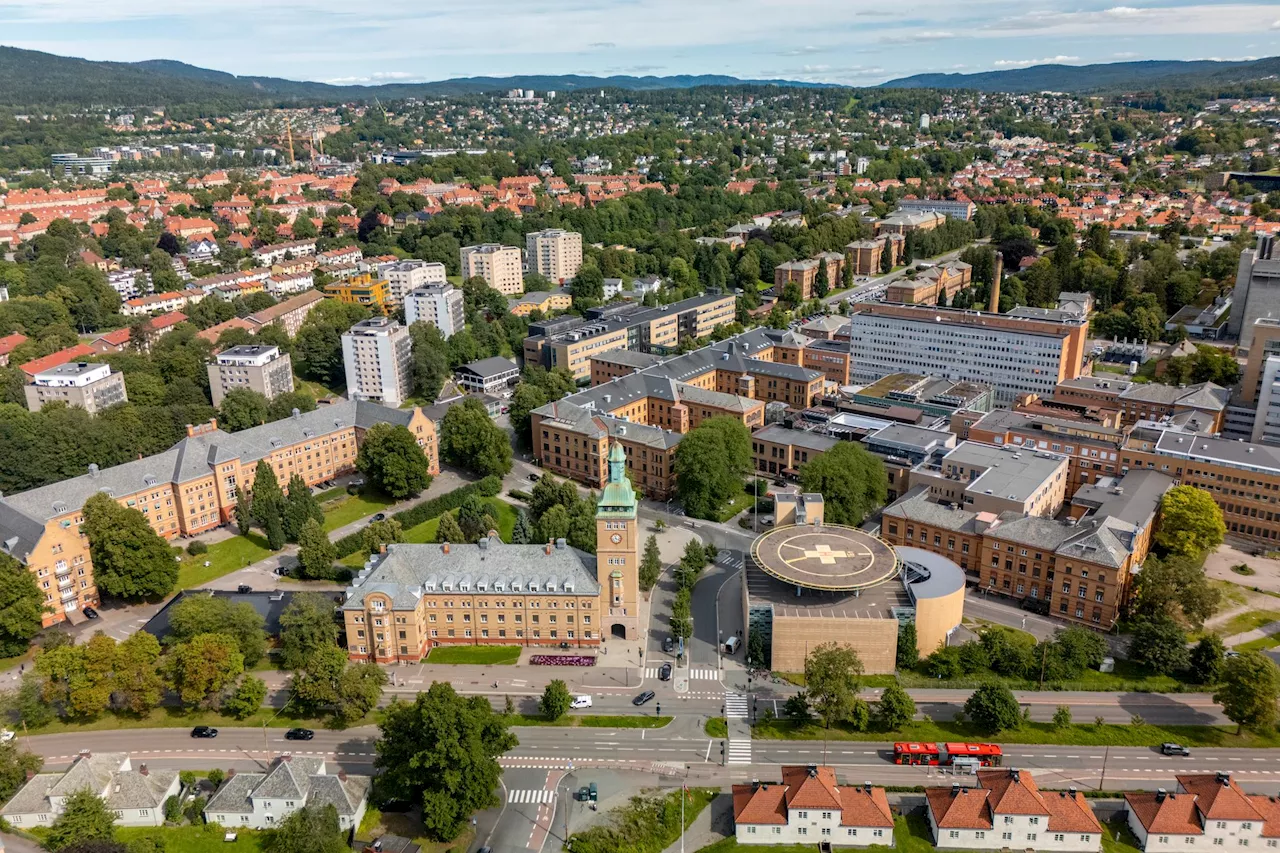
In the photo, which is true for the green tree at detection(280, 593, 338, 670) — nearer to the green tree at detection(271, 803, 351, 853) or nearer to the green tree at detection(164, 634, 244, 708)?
the green tree at detection(164, 634, 244, 708)

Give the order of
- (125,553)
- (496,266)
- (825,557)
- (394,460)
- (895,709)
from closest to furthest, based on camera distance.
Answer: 1. (895,709)
2. (825,557)
3. (125,553)
4. (394,460)
5. (496,266)

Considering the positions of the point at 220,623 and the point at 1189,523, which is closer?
the point at 220,623

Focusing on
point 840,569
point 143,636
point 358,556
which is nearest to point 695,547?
point 840,569

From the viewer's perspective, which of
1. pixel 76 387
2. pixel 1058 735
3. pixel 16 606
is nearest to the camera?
pixel 1058 735

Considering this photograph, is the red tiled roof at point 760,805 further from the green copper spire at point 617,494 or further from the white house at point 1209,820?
the green copper spire at point 617,494

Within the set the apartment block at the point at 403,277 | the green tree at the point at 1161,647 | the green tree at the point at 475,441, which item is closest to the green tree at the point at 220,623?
the green tree at the point at 475,441

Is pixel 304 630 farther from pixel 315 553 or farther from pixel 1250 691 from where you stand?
pixel 1250 691

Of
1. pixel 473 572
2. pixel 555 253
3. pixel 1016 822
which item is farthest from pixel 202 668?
pixel 555 253

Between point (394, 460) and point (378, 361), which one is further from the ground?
point (378, 361)
